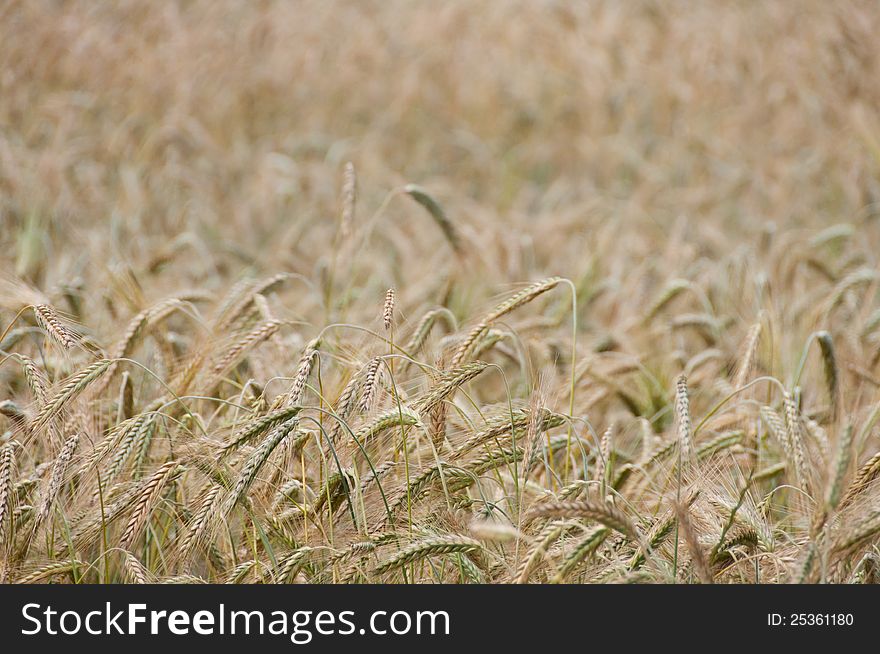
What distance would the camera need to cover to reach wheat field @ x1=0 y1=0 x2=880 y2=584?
2031mm

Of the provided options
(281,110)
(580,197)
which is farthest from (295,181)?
(580,197)

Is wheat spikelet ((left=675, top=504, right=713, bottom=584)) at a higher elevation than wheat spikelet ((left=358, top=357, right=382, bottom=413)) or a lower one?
lower

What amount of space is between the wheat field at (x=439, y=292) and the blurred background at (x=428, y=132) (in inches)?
1.4

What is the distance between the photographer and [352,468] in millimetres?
2016

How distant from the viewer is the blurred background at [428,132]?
5.10 m

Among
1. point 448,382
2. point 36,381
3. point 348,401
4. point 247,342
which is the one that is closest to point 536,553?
point 448,382

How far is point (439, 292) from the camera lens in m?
3.99

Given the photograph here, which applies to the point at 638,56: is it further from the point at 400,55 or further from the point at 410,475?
the point at 410,475

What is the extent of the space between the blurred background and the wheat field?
0.04 m

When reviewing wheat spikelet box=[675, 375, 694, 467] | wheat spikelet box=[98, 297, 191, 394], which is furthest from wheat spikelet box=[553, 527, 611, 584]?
wheat spikelet box=[98, 297, 191, 394]

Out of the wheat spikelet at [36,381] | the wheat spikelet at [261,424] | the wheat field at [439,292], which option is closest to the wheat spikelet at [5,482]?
the wheat field at [439,292]

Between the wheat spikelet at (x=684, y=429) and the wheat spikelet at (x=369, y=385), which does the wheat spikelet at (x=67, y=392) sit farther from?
the wheat spikelet at (x=684, y=429)

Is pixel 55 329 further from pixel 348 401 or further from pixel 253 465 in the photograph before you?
pixel 348 401

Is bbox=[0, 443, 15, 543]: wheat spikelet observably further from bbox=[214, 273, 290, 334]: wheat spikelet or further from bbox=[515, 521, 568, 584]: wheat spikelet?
bbox=[515, 521, 568, 584]: wheat spikelet
